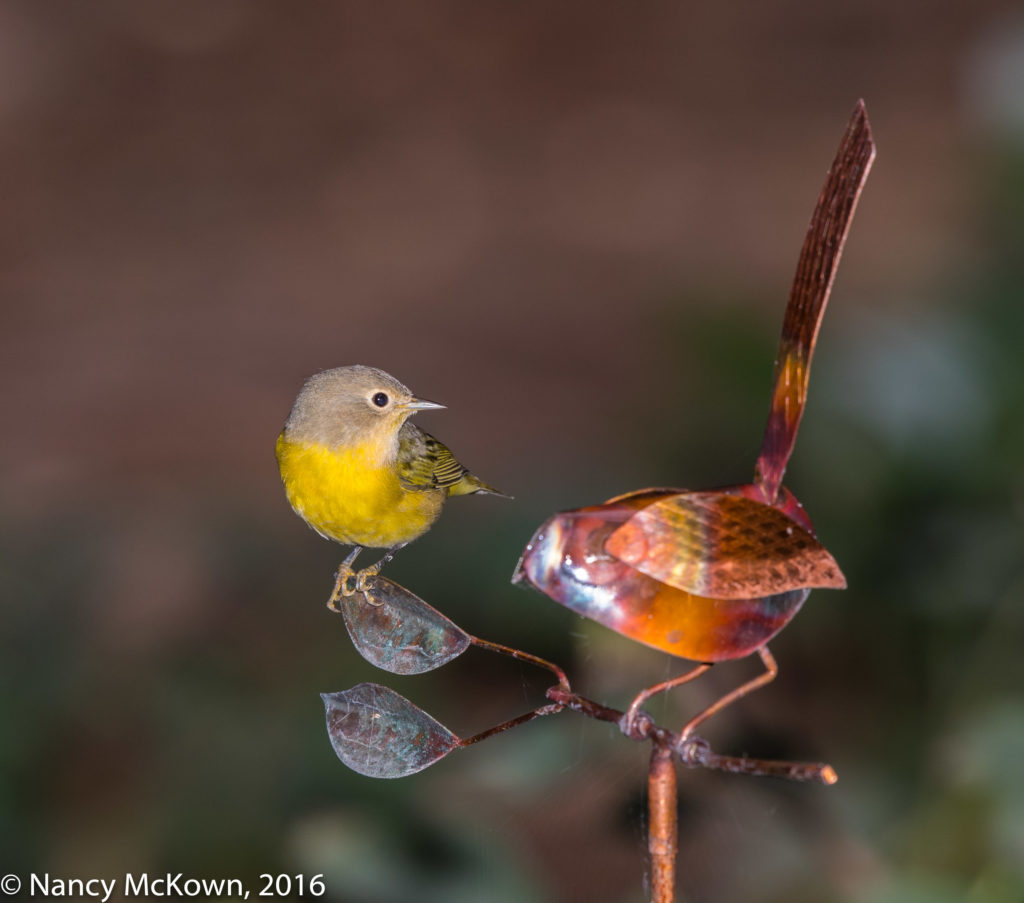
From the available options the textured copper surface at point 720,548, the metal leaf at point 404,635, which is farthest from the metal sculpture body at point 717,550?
the metal leaf at point 404,635

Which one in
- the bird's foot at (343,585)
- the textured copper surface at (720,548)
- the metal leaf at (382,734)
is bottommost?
the metal leaf at (382,734)

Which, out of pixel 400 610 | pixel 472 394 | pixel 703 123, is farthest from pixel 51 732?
pixel 703 123

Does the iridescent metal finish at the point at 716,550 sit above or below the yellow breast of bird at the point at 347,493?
above

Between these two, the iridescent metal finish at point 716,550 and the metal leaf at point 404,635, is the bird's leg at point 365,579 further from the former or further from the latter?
the iridescent metal finish at point 716,550

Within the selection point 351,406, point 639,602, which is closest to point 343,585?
point 351,406

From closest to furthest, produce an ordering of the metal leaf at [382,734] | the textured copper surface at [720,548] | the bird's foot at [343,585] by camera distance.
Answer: the textured copper surface at [720,548] < the metal leaf at [382,734] < the bird's foot at [343,585]

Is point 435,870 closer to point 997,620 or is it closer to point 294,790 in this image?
point 294,790

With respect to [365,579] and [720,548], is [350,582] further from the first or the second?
[720,548]
